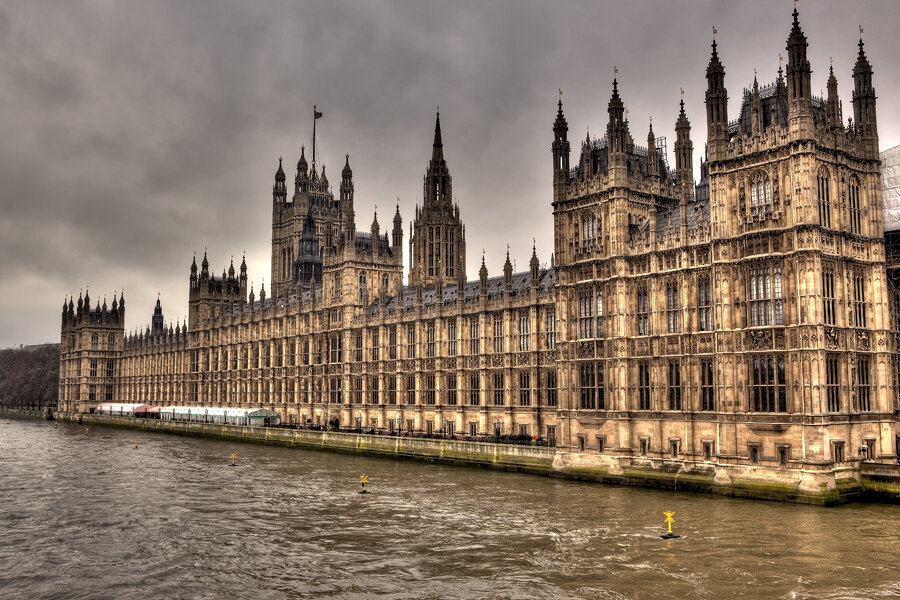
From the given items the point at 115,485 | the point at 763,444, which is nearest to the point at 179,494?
the point at 115,485

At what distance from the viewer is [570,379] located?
59406mm

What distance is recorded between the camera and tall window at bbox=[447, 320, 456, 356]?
84375mm

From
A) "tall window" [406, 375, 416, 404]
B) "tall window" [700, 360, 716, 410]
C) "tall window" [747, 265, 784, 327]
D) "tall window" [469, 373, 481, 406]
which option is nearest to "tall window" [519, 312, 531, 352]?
"tall window" [469, 373, 481, 406]

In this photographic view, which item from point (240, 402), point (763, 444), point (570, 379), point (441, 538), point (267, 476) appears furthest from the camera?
point (240, 402)

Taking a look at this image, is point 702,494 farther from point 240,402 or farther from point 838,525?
point 240,402

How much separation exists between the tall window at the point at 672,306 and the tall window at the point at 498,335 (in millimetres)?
26383

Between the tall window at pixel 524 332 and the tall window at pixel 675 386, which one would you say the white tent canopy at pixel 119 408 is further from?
the tall window at pixel 675 386

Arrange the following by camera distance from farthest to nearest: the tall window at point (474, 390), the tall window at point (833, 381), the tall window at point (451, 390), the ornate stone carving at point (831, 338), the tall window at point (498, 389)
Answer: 1. the tall window at point (451, 390)
2. the tall window at point (474, 390)
3. the tall window at point (498, 389)
4. the ornate stone carving at point (831, 338)
5. the tall window at point (833, 381)

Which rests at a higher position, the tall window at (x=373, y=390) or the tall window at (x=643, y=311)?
the tall window at (x=643, y=311)

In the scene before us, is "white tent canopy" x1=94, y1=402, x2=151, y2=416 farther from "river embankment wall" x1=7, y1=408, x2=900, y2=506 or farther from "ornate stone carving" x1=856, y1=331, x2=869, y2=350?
"ornate stone carving" x1=856, y1=331, x2=869, y2=350

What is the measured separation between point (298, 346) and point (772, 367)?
250 feet

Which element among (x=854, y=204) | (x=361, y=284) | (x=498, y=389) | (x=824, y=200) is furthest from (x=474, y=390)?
(x=824, y=200)

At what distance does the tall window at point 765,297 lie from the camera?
47.3 meters

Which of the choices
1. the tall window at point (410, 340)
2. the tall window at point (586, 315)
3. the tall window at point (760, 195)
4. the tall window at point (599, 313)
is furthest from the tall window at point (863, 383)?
the tall window at point (410, 340)
